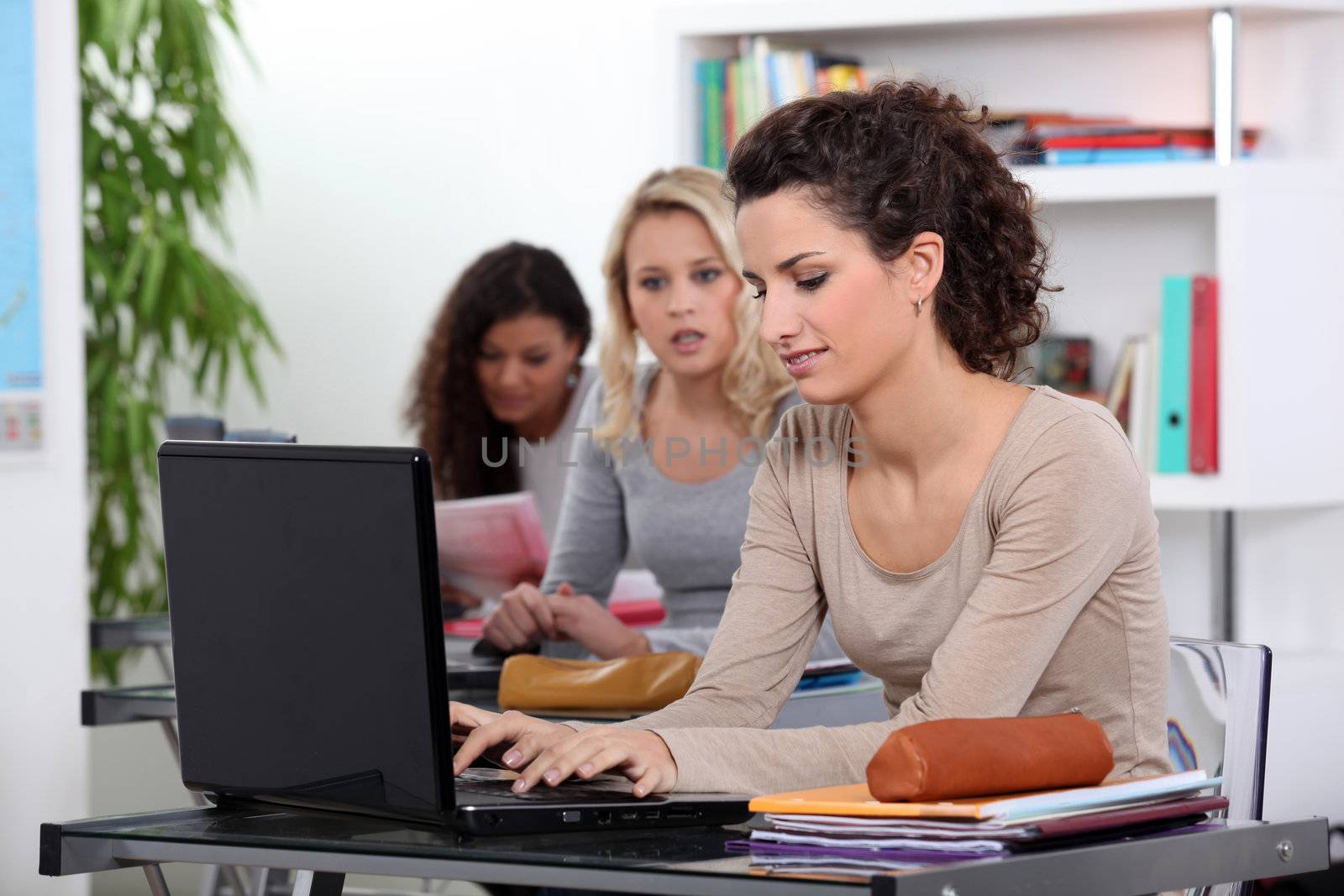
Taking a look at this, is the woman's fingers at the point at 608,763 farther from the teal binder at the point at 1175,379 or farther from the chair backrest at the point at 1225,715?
the teal binder at the point at 1175,379

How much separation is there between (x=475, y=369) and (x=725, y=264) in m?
0.81

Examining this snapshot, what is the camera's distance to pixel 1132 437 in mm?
3188

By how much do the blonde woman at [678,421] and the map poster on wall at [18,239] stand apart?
3.16ft

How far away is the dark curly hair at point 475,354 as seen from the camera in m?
3.22

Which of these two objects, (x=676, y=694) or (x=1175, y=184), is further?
(x=1175, y=184)

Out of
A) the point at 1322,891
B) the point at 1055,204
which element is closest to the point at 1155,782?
the point at 1322,891

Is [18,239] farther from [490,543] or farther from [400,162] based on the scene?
[400,162]

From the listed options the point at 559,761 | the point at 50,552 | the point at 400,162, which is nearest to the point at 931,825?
the point at 559,761

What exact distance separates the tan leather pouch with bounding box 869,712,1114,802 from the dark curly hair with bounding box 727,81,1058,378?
1.63 ft

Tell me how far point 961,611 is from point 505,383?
1872mm

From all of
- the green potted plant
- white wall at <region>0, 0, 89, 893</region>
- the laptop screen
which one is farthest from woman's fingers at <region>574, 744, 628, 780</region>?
the green potted plant

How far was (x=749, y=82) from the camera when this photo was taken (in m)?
3.39

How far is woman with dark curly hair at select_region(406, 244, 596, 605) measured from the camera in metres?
3.20

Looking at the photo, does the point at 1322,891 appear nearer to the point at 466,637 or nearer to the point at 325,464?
the point at 466,637
